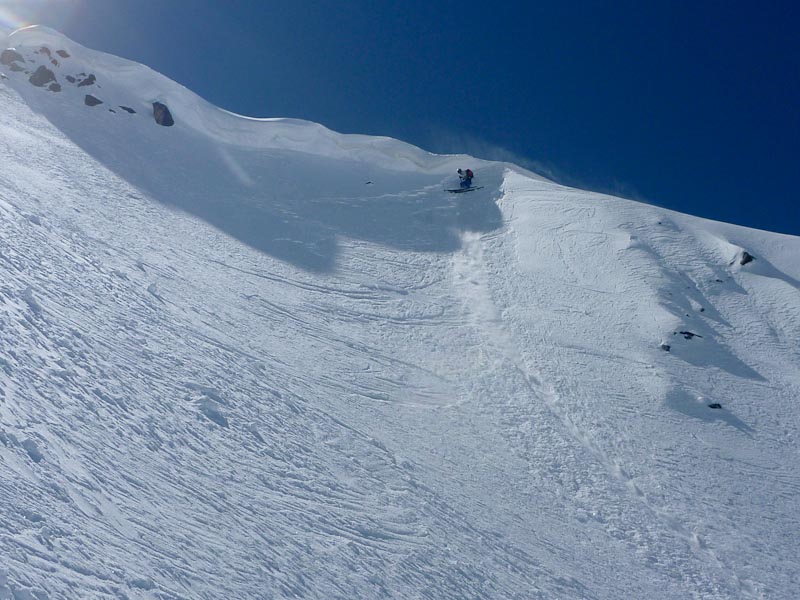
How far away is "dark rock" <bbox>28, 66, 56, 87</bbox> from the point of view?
89.8ft

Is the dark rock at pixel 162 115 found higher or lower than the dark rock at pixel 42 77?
higher

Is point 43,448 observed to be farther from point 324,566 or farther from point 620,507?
point 620,507

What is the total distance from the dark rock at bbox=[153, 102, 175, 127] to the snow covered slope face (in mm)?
4802

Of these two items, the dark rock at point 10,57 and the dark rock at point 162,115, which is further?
the dark rock at point 10,57

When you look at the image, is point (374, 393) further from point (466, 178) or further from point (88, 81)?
point (88, 81)

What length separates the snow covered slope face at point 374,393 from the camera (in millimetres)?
6652

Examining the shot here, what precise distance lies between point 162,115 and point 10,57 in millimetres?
6188

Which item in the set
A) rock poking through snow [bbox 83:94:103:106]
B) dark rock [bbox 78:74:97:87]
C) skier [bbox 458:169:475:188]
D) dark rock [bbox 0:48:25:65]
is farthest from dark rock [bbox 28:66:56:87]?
skier [bbox 458:169:475:188]

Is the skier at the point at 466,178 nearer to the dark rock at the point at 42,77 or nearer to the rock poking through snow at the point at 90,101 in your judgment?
the rock poking through snow at the point at 90,101

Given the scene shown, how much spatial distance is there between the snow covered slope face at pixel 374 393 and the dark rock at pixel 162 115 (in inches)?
189

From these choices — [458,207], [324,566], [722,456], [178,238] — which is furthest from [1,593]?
[458,207]

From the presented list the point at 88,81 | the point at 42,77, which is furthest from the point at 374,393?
the point at 88,81

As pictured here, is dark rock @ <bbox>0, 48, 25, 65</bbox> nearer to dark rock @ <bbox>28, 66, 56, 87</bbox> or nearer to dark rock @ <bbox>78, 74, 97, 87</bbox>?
dark rock @ <bbox>28, 66, 56, 87</bbox>

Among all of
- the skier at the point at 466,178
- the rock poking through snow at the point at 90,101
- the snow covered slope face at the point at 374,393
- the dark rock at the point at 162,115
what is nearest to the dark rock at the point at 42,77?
the rock poking through snow at the point at 90,101
